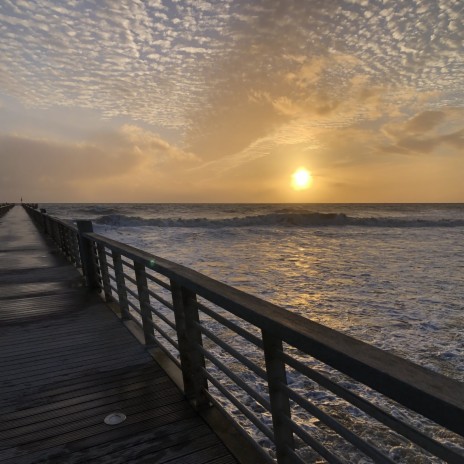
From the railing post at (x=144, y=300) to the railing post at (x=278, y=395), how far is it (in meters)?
2.62

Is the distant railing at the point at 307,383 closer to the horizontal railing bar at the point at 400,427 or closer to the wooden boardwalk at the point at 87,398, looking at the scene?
the horizontal railing bar at the point at 400,427

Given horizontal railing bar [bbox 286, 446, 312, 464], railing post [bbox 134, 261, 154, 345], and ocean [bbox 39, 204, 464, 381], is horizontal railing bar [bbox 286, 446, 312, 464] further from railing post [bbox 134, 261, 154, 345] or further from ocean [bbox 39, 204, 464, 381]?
ocean [bbox 39, 204, 464, 381]

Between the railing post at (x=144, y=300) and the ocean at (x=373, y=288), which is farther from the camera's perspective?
the ocean at (x=373, y=288)

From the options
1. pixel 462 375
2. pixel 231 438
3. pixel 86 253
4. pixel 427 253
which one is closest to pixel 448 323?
pixel 462 375

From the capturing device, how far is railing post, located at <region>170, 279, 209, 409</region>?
3.16m

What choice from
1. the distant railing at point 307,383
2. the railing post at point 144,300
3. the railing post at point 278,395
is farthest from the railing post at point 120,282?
the railing post at point 278,395

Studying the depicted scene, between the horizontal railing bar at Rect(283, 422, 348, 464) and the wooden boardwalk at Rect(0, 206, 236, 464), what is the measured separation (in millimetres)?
878

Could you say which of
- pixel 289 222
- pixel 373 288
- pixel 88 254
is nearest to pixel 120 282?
pixel 88 254

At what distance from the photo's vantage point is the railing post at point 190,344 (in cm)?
316

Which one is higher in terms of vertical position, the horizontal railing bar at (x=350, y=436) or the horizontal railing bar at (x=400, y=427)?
the horizontal railing bar at (x=400, y=427)

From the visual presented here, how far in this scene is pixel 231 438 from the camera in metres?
2.87

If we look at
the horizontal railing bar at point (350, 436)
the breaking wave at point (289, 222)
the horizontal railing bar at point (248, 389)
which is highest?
the horizontal railing bar at point (350, 436)

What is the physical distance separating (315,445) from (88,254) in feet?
23.2

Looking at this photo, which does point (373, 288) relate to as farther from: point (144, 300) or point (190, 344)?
point (190, 344)
